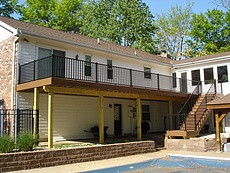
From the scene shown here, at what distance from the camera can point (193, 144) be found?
14438 mm

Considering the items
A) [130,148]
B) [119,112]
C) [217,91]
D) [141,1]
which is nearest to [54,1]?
→ [141,1]

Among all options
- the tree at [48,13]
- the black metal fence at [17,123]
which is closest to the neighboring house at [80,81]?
the black metal fence at [17,123]

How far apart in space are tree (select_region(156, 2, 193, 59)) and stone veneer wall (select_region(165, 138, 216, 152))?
26755 mm

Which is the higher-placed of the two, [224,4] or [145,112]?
[224,4]

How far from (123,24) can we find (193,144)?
81.5ft

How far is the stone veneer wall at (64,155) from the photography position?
9.54 metres

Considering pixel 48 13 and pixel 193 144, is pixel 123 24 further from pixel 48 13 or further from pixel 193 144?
pixel 193 144

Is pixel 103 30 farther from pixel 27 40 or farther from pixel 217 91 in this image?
pixel 27 40

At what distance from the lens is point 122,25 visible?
36469 mm

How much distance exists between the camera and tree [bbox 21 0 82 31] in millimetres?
35062

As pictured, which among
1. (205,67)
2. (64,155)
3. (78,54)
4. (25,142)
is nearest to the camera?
(25,142)

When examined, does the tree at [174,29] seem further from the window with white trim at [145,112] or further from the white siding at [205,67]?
the window with white trim at [145,112]

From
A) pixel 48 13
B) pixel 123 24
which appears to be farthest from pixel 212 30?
pixel 48 13

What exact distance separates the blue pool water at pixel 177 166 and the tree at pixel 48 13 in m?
27.7
